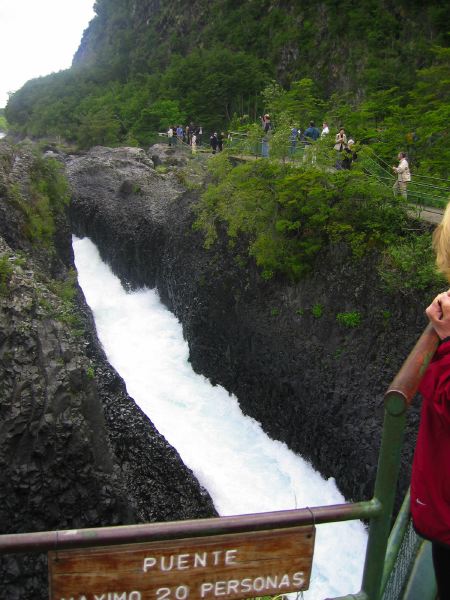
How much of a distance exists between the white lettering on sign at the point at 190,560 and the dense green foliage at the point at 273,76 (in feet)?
53.8

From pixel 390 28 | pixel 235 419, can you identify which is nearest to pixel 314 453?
pixel 235 419

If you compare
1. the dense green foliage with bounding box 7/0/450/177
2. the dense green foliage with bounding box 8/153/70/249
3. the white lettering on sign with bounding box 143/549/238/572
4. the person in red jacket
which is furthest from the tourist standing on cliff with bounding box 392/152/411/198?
the white lettering on sign with bounding box 143/549/238/572

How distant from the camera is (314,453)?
14.4m

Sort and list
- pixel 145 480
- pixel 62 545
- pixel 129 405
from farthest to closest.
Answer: pixel 129 405 → pixel 145 480 → pixel 62 545

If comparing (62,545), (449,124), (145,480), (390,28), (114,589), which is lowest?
(145,480)

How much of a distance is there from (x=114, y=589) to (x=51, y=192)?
21284 millimetres

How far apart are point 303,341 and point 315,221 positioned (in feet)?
11.6

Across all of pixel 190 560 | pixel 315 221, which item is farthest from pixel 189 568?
pixel 315 221

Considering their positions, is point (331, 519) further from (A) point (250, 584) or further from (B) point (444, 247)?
(B) point (444, 247)

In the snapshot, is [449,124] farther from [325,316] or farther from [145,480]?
[145,480]

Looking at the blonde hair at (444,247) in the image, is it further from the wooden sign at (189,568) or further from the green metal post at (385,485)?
the wooden sign at (189,568)

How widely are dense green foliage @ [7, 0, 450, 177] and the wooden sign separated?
640 inches

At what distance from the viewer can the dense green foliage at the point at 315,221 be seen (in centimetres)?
1328

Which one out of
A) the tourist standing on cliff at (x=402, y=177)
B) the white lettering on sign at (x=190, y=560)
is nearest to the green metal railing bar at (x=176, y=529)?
the white lettering on sign at (x=190, y=560)
